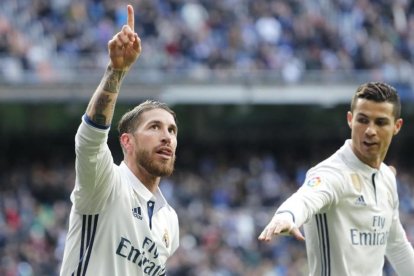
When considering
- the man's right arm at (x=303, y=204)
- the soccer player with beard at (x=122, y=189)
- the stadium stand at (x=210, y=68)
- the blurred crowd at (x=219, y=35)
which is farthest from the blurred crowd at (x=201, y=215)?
the soccer player with beard at (x=122, y=189)

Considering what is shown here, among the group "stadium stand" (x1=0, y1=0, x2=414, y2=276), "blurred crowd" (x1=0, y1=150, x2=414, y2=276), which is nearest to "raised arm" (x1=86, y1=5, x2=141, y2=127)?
"blurred crowd" (x1=0, y1=150, x2=414, y2=276)

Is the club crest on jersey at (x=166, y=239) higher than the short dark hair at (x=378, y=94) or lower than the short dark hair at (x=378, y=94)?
lower

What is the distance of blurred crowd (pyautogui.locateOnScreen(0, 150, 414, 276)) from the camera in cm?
1912

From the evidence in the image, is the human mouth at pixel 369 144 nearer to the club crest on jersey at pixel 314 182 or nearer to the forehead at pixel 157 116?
the club crest on jersey at pixel 314 182

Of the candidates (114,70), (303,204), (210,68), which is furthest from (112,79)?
(210,68)

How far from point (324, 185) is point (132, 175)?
47.1 inches

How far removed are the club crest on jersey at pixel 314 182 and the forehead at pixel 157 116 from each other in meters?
0.91

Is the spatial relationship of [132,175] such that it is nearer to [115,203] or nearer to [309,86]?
[115,203]

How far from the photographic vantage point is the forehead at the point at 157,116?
6.51 metres

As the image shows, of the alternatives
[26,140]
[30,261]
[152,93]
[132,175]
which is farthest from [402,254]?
[26,140]

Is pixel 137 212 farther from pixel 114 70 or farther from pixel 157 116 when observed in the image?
pixel 114 70

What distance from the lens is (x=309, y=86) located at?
987 inches

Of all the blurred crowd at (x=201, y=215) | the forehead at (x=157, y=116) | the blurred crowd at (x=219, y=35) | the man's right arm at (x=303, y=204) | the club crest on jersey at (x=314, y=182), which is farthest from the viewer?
the blurred crowd at (x=219, y=35)

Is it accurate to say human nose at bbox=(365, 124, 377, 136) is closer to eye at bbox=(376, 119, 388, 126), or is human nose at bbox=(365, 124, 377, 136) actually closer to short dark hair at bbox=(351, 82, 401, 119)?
eye at bbox=(376, 119, 388, 126)
